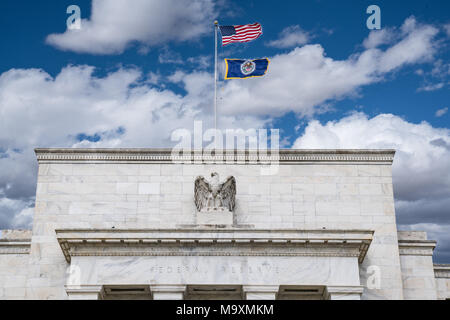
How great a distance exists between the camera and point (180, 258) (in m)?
→ 29.0

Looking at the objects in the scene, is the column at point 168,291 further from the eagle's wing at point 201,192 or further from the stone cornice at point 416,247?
the stone cornice at point 416,247

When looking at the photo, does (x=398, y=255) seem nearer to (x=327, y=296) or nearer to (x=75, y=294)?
(x=327, y=296)

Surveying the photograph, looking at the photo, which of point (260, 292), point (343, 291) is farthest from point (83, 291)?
point (343, 291)

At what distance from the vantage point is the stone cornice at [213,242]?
2875 cm

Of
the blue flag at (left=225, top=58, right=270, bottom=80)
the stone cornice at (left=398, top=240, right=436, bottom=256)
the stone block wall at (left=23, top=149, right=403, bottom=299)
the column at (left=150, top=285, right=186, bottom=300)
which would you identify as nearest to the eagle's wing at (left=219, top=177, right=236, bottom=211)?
the stone block wall at (left=23, top=149, right=403, bottom=299)

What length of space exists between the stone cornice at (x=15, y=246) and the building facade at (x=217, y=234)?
0.05 metres

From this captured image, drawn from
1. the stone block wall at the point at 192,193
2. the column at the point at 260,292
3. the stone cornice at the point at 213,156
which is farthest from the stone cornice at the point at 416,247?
the column at the point at 260,292

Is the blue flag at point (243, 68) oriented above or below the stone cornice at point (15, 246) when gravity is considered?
above

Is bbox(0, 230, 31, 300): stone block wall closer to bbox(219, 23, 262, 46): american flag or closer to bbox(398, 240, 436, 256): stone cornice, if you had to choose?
bbox(219, 23, 262, 46): american flag

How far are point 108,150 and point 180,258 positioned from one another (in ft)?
27.1

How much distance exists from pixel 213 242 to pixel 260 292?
10.1 feet

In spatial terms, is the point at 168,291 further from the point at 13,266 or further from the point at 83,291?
the point at 13,266

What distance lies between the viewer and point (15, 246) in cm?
3266
